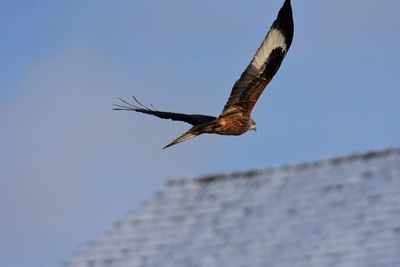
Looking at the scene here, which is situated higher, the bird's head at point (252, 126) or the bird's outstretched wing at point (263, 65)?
the bird's outstretched wing at point (263, 65)

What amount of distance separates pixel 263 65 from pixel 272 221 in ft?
4.84

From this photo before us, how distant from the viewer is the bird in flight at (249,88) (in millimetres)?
21453

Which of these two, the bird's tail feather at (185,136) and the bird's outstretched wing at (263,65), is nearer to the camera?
Result: the bird's tail feather at (185,136)

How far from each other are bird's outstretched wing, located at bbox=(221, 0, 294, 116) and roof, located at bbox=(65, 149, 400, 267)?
1154 millimetres

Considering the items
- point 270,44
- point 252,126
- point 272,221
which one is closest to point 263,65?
point 270,44

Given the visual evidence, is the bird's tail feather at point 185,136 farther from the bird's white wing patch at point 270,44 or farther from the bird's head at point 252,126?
the bird's white wing patch at point 270,44

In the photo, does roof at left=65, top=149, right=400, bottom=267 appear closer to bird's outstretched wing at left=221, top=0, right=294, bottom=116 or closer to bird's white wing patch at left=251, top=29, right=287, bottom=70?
bird's outstretched wing at left=221, top=0, right=294, bottom=116

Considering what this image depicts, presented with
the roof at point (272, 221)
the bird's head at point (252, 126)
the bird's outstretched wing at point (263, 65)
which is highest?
the bird's outstretched wing at point (263, 65)

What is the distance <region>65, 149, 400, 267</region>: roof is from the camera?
69.4 feet

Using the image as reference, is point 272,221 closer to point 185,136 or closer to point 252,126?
point 252,126

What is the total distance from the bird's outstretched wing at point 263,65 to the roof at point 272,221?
3.79ft

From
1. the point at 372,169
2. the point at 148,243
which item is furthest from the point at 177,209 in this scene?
the point at 372,169

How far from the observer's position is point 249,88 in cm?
2186

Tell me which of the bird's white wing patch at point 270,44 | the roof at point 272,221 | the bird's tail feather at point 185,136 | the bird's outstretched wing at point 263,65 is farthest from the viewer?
the bird's white wing patch at point 270,44
